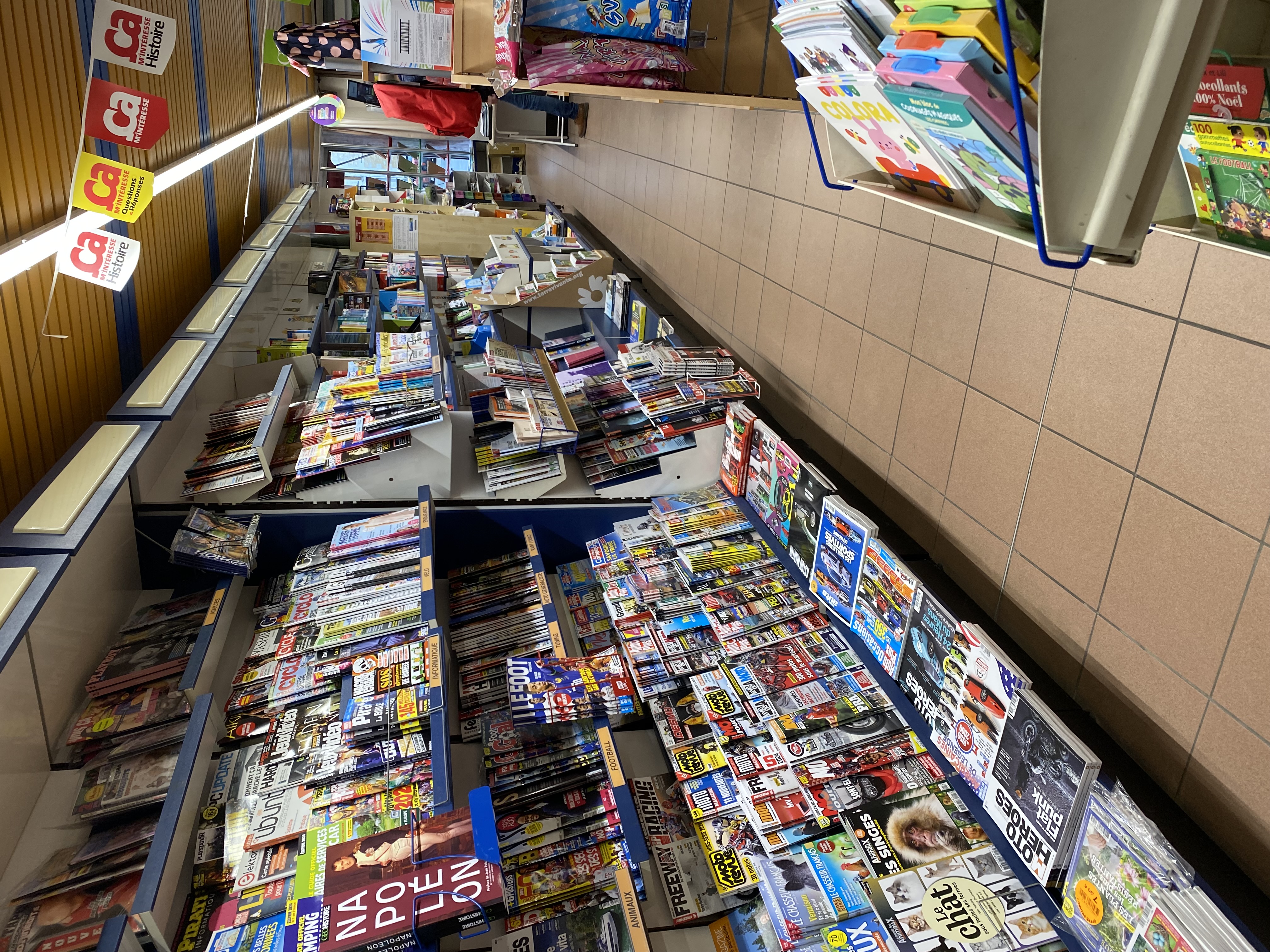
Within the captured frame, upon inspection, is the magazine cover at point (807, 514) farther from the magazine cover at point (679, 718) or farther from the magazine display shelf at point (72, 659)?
the magazine display shelf at point (72, 659)

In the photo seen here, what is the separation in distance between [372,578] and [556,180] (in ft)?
33.6

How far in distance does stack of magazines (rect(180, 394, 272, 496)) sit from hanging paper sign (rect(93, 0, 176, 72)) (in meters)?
1.67

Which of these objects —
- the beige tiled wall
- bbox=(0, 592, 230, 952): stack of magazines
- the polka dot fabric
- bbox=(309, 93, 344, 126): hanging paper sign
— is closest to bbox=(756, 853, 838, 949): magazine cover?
the beige tiled wall

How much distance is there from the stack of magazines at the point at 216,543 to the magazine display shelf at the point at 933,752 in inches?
90.8

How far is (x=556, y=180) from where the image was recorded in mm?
12641

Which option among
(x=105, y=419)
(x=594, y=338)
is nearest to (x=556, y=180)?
(x=594, y=338)

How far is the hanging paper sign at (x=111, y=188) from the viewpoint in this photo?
2891 millimetres


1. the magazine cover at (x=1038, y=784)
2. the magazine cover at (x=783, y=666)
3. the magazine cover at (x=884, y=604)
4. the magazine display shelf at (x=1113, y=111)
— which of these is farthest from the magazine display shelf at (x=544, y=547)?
the magazine display shelf at (x=1113, y=111)

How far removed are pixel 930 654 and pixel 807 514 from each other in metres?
0.87

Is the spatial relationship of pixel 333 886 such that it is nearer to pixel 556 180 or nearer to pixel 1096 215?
pixel 1096 215

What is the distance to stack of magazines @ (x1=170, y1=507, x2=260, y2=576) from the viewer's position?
354 centimetres

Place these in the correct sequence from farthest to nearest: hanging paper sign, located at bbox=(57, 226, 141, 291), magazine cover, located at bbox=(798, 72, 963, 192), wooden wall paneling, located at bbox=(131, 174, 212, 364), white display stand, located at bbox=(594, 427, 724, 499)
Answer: wooden wall paneling, located at bbox=(131, 174, 212, 364) < white display stand, located at bbox=(594, 427, 724, 499) < hanging paper sign, located at bbox=(57, 226, 141, 291) < magazine cover, located at bbox=(798, 72, 963, 192)

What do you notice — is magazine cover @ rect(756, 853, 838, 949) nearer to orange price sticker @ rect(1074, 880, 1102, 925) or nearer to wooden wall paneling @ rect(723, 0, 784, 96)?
orange price sticker @ rect(1074, 880, 1102, 925)

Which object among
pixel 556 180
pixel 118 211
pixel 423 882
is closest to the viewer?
pixel 423 882
